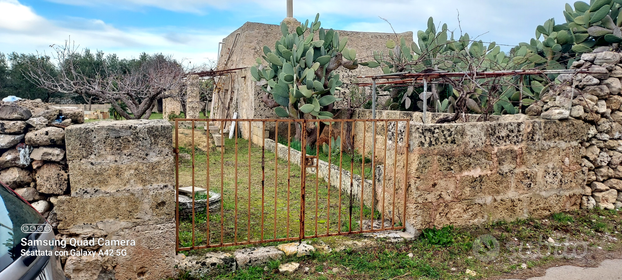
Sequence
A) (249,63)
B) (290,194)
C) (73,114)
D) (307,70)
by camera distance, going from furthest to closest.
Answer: (249,63) < (307,70) < (290,194) < (73,114)

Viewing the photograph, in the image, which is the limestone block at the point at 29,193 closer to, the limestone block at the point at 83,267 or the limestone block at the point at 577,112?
the limestone block at the point at 83,267

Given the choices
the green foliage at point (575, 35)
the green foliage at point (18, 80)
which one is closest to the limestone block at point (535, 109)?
the green foliage at point (575, 35)

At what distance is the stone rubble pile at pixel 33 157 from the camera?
9.68 feet

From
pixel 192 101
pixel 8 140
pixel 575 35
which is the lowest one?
pixel 8 140

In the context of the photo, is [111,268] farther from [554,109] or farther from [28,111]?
[554,109]

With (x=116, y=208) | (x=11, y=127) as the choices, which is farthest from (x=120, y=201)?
(x=11, y=127)

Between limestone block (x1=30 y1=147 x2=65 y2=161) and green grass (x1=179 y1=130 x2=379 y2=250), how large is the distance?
1.09 metres

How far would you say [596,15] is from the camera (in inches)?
235

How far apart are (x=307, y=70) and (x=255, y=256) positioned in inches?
215

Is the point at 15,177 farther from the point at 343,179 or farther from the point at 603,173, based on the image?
the point at 603,173

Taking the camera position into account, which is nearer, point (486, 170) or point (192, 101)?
point (486, 170)

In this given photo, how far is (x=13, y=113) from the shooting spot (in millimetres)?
3014

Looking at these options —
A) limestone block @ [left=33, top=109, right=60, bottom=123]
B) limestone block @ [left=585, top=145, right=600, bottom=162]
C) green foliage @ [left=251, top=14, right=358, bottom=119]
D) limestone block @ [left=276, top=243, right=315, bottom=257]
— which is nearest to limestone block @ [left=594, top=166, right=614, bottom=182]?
limestone block @ [left=585, top=145, right=600, bottom=162]

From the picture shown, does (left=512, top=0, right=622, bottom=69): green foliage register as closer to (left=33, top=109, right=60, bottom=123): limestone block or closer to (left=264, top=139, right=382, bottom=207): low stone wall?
(left=264, top=139, right=382, bottom=207): low stone wall
